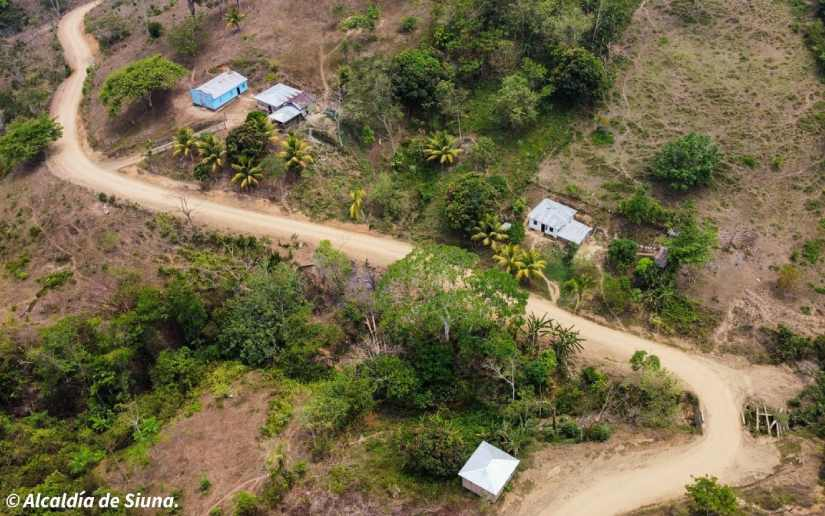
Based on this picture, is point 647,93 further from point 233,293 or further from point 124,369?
point 124,369

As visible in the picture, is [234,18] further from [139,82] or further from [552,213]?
[552,213]

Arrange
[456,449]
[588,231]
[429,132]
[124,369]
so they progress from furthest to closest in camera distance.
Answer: [429,132] → [588,231] → [124,369] → [456,449]

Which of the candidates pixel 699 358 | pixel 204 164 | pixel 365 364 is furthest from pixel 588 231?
pixel 204 164

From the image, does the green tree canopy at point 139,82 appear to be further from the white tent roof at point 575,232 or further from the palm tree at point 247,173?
the white tent roof at point 575,232

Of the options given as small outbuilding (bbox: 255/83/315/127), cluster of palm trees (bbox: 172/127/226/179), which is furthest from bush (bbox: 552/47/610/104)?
cluster of palm trees (bbox: 172/127/226/179)

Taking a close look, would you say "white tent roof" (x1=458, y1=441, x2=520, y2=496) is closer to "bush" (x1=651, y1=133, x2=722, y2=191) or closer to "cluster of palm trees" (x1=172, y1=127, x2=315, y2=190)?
"cluster of palm trees" (x1=172, y1=127, x2=315, y2=190)

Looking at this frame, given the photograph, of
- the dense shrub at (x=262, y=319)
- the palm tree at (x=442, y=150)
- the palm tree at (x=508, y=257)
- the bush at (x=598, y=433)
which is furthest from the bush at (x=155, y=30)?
the bush at (x=598, y=433)
